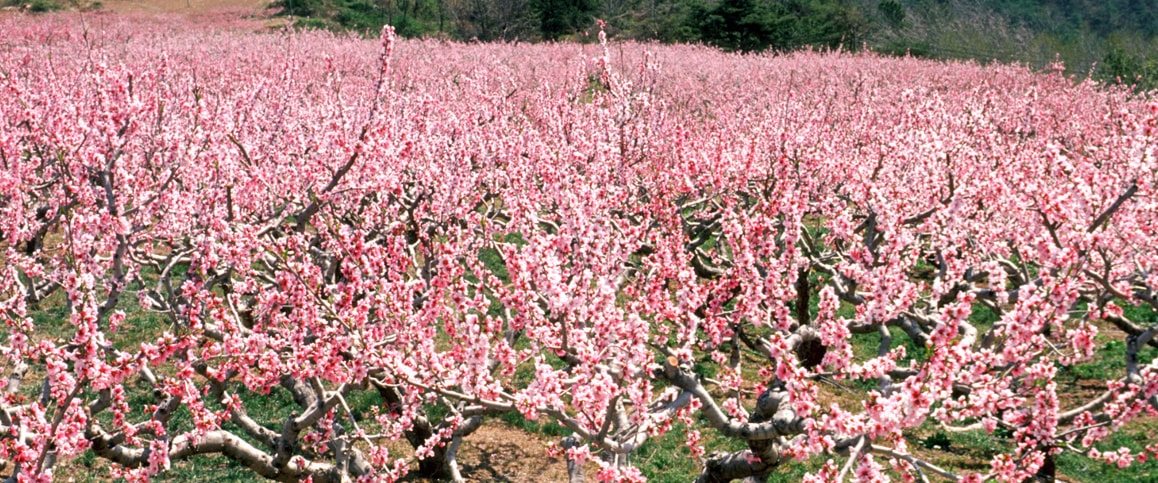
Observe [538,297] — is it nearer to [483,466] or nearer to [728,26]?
[483,466]

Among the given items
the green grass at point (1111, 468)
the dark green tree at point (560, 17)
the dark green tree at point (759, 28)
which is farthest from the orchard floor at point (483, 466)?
the dark green tree at point (560, 17)

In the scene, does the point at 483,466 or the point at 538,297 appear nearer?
the point at 538,297

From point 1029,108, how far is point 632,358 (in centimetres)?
1481

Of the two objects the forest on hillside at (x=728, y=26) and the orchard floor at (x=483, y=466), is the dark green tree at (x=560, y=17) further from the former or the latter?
the orchard floor at (x=483, y=466)

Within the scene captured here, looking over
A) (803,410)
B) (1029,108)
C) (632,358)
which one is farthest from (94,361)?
(1029,108)

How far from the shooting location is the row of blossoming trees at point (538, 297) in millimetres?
4332

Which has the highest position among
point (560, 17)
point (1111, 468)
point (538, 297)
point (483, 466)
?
point (560, 17)

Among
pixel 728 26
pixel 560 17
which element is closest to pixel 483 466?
pixel 728 26

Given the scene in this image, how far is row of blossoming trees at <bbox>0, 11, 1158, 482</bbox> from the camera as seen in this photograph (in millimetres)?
4332

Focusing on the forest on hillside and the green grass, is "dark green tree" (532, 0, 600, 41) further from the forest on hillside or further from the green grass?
the green grass

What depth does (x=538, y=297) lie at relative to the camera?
5133 mm

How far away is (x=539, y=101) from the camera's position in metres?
14.9

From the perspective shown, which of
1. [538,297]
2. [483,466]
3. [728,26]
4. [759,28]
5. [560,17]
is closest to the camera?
[538,297]

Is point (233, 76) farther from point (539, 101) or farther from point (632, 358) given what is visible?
point (632, 358)
